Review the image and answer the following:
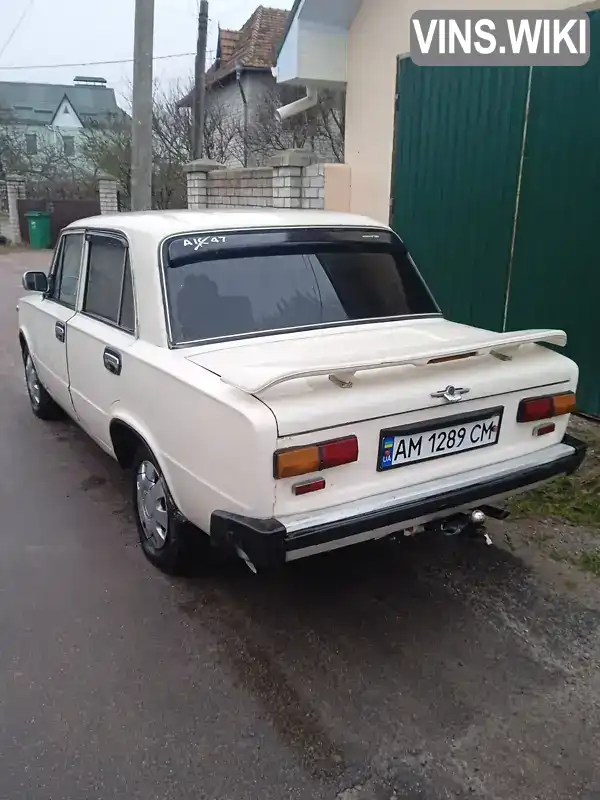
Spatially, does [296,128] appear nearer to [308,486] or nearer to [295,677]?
[308,486]

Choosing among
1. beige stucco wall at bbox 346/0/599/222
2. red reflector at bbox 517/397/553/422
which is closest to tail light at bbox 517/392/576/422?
red reflector at bbox 517/397/553/422

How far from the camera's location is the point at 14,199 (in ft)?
78.8

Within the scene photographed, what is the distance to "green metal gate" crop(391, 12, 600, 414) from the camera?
529 centimetres

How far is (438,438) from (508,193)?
365 cm

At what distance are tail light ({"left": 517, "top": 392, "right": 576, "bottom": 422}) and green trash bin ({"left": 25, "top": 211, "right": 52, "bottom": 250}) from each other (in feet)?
72.4

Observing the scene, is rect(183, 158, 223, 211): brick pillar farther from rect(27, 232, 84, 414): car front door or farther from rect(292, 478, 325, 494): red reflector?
rect(292, 478, 325, 494): red reflector

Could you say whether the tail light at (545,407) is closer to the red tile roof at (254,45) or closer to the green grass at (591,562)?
the green grass at (591,562)

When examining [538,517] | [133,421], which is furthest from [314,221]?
[538,517]

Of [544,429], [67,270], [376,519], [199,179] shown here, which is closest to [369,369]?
[376,519]

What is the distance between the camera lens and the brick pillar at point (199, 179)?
11367mm

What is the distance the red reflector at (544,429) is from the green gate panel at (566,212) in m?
2.29

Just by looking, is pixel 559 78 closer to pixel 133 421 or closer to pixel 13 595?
pixel 133 421

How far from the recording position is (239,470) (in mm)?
2627

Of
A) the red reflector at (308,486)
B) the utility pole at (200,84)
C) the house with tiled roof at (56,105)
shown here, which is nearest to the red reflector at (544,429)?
the red reflector at (308,486)
